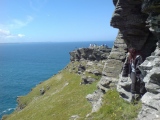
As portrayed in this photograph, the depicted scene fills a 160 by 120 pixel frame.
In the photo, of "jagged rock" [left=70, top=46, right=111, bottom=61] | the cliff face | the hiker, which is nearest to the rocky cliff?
the cliff face

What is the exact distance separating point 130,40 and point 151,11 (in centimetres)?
797

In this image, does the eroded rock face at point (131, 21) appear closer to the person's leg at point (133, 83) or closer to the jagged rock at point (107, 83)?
the jagged rock at point (107, 83)

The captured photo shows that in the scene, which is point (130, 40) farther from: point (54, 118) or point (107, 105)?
point (54, 118)

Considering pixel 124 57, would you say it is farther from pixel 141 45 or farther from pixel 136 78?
pixel 136 78

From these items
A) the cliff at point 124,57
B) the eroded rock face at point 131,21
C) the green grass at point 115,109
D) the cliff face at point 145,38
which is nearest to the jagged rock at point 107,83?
the cliff at point 124,57

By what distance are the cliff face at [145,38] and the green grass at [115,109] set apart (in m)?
0.97

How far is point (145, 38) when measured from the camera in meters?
26.3

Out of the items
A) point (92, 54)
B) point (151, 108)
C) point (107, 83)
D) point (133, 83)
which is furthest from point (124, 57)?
point (92, 54)

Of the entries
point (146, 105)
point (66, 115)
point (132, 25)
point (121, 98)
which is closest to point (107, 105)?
point (121, 98)

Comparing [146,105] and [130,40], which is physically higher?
[130,40]

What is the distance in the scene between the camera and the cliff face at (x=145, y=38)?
17594 millimetres

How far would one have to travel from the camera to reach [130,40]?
27.2m

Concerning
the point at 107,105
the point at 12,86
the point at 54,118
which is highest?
the point at 107,105

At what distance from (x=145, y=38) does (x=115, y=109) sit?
8669 millimetres
